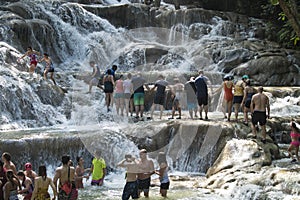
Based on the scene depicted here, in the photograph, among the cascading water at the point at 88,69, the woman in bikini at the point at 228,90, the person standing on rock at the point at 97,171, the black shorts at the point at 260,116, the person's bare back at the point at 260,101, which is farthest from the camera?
the woman in bikini at the point at 228,90

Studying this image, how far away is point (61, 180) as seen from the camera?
751 centimetres

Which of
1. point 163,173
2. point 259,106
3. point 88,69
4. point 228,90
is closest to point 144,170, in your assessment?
point 163,173

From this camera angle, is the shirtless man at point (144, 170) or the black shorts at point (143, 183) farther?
the black shorts at point (143, 183)

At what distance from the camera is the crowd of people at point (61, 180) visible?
720cm

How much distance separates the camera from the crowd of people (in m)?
7.20

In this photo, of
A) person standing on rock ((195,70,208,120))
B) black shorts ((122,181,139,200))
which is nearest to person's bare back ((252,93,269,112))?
person standing on rock ((195,70,208,120))

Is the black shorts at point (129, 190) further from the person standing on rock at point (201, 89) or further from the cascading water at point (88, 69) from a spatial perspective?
the person standing on rock at point (201, 89)

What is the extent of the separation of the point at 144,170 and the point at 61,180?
177cm

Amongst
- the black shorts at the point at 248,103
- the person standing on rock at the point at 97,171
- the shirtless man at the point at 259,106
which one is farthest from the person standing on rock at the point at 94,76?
the shirtless man at the point at 259,106

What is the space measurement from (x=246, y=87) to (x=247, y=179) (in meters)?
3.48

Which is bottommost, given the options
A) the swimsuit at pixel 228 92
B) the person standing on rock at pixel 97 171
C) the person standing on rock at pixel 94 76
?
the person standing on rock at pixel 97 171

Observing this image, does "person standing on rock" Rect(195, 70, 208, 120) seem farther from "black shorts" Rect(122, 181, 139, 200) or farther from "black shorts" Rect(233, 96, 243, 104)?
"black shorts" Rect(122, 181, 139, 200)

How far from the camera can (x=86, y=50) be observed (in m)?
24.7

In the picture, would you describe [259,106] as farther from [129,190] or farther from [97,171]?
[129,190]
